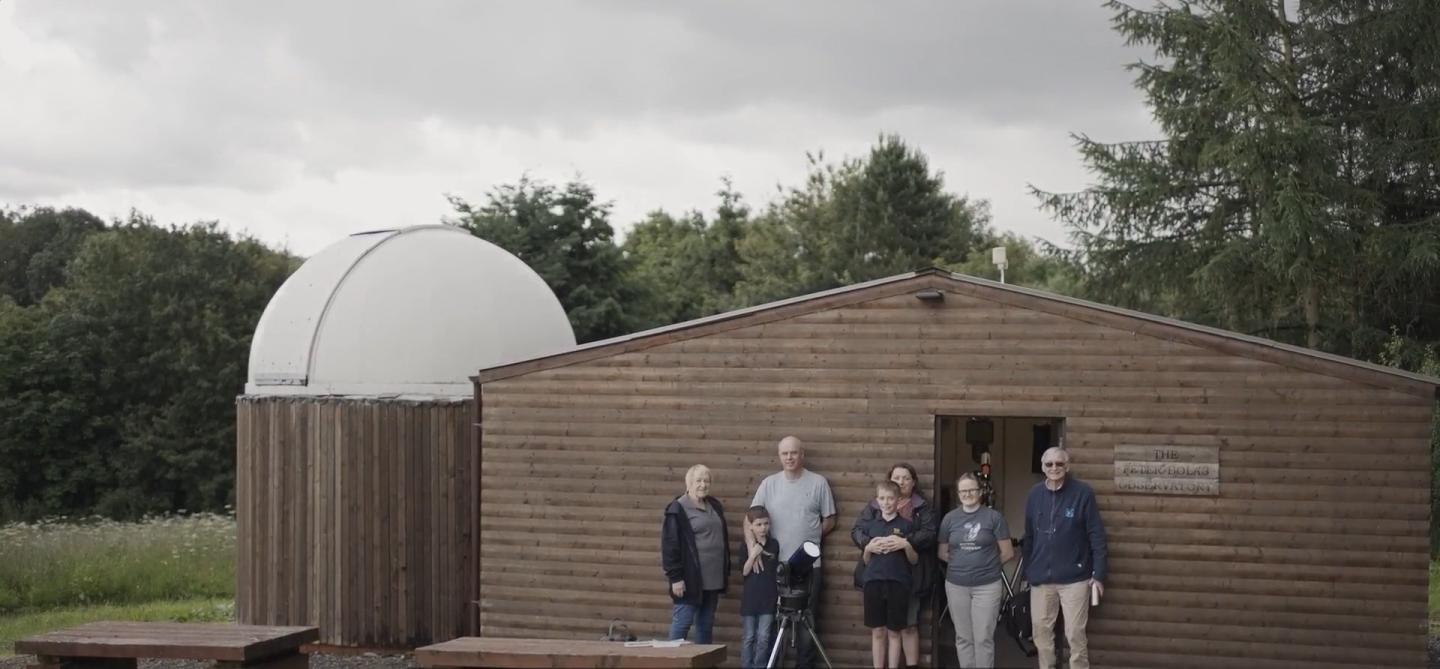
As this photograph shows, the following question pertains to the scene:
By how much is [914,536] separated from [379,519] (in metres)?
4.62

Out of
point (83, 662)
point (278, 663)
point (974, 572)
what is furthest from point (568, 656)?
point (83, 662)

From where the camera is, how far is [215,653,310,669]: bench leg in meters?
9.05

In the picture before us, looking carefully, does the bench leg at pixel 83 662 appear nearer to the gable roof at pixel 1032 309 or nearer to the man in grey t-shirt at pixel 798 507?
the gable roof at pixel 1032 309

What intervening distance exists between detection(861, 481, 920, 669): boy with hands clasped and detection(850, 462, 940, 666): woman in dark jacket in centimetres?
6

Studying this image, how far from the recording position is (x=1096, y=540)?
9219 millimetres

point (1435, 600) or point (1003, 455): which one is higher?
point (1003, 455)

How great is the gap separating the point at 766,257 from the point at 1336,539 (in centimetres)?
3095

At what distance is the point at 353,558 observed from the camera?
11422 mm

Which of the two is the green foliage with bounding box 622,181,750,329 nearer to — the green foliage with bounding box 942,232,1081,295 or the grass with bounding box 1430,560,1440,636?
the green foliage with bounding box 942,232,1081,295

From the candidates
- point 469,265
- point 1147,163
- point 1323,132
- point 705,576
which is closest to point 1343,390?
point 705,576

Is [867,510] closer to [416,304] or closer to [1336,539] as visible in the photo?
[1336,539]

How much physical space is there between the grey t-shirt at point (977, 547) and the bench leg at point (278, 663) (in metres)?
4.47

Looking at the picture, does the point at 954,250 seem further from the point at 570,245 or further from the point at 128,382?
the point at 128,382

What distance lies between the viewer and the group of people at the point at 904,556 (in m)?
9.21
